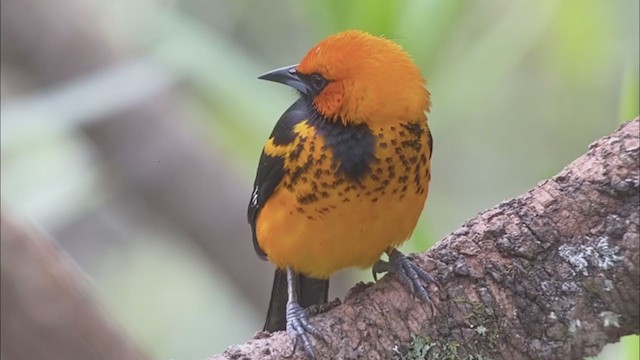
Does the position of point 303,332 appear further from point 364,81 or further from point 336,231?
point 364,81

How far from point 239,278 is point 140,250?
32.6 inches

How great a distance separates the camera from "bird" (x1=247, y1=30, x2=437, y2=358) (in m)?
1.86

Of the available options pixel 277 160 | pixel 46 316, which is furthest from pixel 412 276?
pixel 46 316

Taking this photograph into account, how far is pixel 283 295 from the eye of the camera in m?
2.34

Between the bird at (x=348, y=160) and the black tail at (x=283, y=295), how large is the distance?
0.27 meters

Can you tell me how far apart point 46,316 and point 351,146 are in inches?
59.0

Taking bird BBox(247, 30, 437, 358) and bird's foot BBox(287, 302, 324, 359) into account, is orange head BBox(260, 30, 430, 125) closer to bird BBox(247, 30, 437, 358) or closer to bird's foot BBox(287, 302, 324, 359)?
bird BBox(247, 30, 437, 358)

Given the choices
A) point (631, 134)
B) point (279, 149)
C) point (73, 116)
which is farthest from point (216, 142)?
point (631, 134)

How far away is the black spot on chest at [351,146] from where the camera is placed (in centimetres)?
185

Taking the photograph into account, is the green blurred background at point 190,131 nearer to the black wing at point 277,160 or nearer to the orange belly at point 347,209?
the black wing at point 277,160

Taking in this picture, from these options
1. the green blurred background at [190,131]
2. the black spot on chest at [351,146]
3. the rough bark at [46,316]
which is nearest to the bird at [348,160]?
the black spot on chest at [351,146]

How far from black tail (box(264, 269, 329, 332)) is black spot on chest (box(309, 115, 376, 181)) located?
525 mm

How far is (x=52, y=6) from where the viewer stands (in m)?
4.09

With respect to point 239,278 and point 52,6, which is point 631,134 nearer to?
point 239,278
